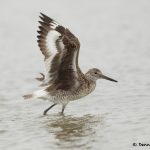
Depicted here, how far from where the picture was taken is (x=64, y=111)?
12.2m

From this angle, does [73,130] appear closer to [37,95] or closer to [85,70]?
[37,95]

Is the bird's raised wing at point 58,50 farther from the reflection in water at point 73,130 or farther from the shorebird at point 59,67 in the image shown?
the reflection in water at point 73,130

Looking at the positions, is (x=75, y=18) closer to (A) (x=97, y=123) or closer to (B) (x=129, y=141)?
(A) (x=97, y=123)

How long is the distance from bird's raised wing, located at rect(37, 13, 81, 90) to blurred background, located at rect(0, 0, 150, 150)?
74cm

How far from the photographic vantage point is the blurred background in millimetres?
10250

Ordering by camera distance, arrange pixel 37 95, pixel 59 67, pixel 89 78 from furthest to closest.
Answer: pixel 89 78, pixel 37 95, pixel 59 67

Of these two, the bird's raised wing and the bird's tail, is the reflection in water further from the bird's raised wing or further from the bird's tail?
the bird's raised wing

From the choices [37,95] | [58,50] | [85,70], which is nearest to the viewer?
[58,50]

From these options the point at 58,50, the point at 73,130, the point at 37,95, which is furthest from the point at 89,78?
the point at 73,130

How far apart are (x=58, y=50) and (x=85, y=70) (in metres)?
4.35

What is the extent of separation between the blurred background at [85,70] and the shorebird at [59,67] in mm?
344

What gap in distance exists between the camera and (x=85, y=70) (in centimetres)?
1546

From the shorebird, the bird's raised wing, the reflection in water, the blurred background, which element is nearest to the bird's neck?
the shorebird

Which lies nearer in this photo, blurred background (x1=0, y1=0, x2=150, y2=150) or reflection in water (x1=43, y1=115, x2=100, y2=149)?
reflection in water (x1=43, y1=115, x2=100, y2=149)
